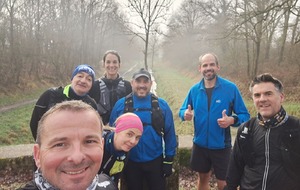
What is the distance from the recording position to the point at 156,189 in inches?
136

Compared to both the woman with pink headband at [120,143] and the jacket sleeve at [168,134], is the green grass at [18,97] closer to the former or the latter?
the jacket sleeve at [168,134]

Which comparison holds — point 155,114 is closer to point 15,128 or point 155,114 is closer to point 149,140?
point 149,140

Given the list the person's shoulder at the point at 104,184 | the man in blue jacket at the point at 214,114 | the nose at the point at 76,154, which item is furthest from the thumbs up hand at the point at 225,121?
the nose at the point at 76,154

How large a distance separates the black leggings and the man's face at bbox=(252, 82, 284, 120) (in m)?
1.45

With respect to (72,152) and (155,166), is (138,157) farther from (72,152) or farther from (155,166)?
(72,152)

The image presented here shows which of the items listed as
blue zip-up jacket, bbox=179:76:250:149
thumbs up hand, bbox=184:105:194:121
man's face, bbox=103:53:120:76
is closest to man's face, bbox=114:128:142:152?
thumbs up hand, bbox=184:105:194:121

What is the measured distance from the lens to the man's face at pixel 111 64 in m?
4.41

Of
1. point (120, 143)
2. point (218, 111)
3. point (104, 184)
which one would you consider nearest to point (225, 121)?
point (218, 111)

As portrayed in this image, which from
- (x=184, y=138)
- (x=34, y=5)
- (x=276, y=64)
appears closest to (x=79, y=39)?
(x=34, y=5)

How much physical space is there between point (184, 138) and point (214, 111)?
90.4 inches

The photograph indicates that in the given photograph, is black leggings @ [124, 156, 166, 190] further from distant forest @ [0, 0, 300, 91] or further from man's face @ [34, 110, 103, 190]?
distant forest @ [0, 0, 300, 91]

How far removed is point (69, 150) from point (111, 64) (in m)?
3.15

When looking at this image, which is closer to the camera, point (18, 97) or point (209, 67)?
point (209, 67)

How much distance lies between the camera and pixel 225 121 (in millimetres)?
3564
